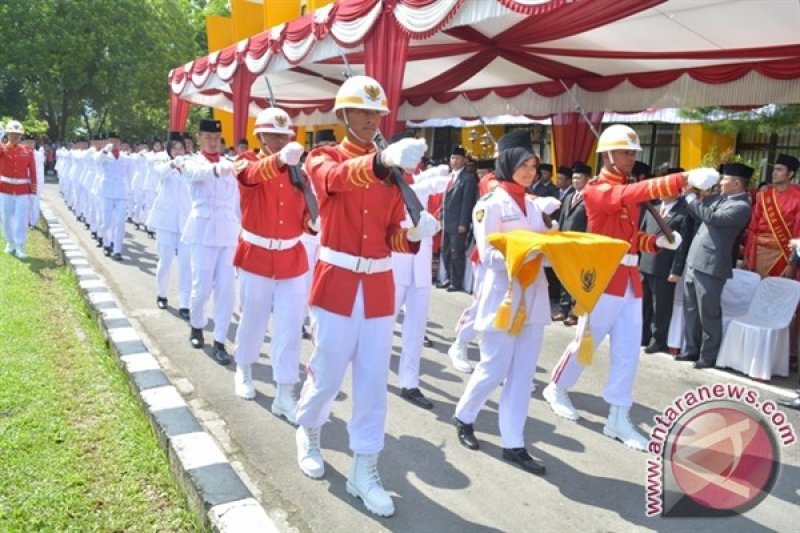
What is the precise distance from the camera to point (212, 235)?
19.2ft

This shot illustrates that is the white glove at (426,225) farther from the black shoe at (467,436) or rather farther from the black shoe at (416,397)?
the black shoe at (416,397)

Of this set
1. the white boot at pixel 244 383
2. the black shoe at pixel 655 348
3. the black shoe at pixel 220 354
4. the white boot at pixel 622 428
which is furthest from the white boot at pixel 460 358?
the black shoe at pixel 655 348

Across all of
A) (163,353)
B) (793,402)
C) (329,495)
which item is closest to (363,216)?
(329,495)

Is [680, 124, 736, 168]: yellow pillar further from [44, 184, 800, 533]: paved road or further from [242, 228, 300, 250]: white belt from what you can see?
[242, 228, 300, 250]: white belt

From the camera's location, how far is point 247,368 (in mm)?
4906

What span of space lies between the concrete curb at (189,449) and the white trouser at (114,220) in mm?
5031

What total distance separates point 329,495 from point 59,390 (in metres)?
2.29

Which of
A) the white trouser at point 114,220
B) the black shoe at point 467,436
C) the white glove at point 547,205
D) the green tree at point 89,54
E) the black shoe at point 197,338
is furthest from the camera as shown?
the green tree at point 89,54

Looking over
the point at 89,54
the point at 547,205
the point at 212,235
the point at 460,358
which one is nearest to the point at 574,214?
the point at 460,358

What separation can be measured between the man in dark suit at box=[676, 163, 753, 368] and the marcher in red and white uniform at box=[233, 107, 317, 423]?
393cm

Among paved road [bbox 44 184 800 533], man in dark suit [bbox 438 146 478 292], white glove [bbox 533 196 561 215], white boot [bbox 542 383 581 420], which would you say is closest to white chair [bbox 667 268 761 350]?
paved road [bbox 44 184 800 533]

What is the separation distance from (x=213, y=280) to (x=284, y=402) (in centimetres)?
189

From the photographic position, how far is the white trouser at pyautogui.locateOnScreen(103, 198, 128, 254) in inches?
420

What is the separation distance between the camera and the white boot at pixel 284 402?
14.7 ft
